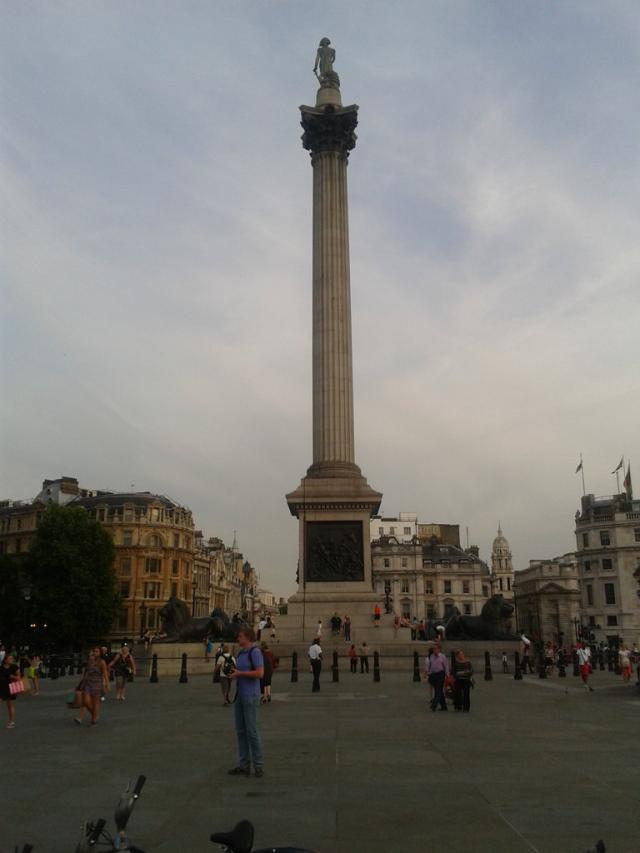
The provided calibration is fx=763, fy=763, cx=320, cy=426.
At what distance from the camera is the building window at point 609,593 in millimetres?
87062

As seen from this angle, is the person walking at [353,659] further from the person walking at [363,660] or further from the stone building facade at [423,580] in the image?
the stone building facade at [423,580]

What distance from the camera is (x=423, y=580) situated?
118 metres

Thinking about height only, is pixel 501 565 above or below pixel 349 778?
above

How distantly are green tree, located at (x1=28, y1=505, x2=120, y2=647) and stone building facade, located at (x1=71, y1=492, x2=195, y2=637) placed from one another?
1551 cm

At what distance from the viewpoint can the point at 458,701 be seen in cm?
1870

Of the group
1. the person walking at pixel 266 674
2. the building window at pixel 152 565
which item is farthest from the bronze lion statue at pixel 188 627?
the building window at pixel 152 565

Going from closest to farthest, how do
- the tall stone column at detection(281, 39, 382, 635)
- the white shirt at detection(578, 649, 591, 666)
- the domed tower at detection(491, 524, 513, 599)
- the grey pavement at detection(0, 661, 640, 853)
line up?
the grey pavement at detection(0, 661, 640, 853)
the white shirt at detection(578, 649, 591, 666)
the tall stone column at detection(281, 39, 382, 635)
the domed tower at detection(491, 524, 513, 599)

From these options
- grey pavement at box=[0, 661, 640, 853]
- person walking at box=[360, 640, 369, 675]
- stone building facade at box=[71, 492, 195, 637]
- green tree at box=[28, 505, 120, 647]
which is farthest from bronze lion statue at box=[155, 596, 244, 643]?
stone building facade at box=[71, 492, 195, 637]

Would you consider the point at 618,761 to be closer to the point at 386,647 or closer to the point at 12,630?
the point at 386,647

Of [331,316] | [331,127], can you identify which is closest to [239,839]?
[331,316]

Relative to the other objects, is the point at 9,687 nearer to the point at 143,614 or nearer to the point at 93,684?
the point at 93,684

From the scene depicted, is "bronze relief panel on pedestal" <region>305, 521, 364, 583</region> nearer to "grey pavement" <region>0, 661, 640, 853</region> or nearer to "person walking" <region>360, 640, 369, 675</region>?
"person walking" <region>360, 640, 369, 675</region>

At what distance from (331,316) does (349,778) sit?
121 feet

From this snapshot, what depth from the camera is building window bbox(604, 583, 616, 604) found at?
8706cm
